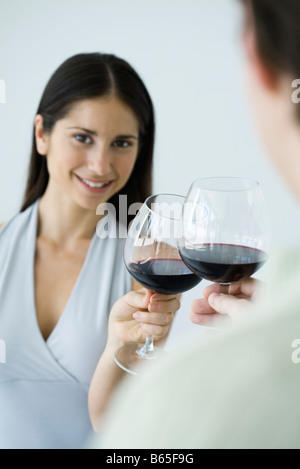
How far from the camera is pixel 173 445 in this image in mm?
274

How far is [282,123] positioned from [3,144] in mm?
1613

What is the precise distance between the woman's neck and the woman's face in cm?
8

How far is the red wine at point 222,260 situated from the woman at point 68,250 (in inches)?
22.6

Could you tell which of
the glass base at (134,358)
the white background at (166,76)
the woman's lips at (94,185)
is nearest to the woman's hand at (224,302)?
the glass base at (134,358)

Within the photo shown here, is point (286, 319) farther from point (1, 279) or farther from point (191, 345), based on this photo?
point (1, 279)

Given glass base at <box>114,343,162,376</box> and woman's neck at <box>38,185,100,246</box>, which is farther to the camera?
woman's neck at <box>38,185,100,246</box>

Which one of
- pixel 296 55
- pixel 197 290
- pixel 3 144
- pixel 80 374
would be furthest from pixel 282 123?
pixel 3 144

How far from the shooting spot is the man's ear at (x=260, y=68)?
295 mm

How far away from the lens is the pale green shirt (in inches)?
10.3

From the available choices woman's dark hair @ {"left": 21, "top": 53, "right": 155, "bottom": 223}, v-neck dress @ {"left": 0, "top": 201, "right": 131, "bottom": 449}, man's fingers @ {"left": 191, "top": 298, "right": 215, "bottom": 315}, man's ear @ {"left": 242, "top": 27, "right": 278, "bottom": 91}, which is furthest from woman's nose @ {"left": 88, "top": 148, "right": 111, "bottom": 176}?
man's ear @ {"left": 242, "top": 27, "right": 278, "bottom": 91}

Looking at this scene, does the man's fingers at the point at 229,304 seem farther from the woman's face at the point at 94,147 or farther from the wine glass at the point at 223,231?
the woman's face at the point at 94,147

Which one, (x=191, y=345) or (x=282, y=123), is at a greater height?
(x=282, y=123)

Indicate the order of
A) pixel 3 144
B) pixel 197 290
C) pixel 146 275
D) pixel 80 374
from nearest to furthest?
pixel 146 275 → pixel 80 374 → pixel 197 290 → pixel 3 144

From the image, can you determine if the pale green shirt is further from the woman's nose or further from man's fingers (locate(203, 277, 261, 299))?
the woman's nose
